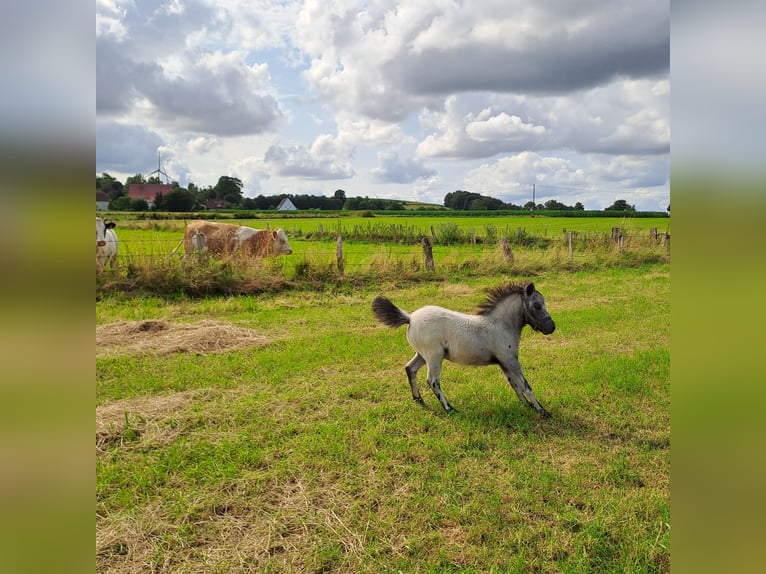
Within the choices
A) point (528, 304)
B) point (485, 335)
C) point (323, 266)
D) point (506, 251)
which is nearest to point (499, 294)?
point (528, 304)

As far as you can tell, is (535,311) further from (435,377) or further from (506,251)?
(506,251)

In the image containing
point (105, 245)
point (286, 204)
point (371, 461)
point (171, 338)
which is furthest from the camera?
point (286, 204)

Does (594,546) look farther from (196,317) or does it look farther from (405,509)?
(196,317)

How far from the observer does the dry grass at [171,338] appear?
720 centimetres

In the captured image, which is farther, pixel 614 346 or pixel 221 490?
pixel 614 346

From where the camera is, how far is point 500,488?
12.0 feet

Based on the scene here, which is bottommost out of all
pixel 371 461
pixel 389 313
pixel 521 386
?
pixel 371 461

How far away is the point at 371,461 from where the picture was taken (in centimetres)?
408

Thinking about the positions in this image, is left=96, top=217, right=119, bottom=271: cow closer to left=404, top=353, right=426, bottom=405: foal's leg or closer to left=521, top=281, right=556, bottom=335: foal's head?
left=404, top=353, right=426, bottom=405: foal's leg

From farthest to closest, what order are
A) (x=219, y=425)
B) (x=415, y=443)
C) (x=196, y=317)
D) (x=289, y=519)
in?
(x=196, y=317) < (x=219, y=425) < (x=415, y=443) < (x=289, y=519)

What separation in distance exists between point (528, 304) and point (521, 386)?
87 cm
